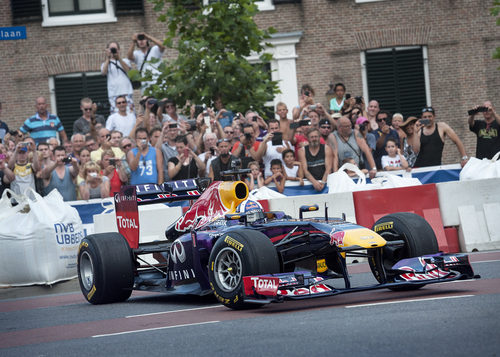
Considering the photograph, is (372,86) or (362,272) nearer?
(362,272)

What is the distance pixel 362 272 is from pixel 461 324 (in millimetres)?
5522

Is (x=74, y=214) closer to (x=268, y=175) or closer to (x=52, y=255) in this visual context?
(x=52, y=255)

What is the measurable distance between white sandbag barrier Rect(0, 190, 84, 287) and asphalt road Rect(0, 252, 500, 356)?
10.6ft

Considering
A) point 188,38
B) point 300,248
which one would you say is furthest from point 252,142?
point 300,248

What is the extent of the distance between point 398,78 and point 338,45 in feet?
6.36

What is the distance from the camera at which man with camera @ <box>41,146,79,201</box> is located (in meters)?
16.5

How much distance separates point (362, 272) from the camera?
1248 cm

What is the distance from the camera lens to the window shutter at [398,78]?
26.1 m

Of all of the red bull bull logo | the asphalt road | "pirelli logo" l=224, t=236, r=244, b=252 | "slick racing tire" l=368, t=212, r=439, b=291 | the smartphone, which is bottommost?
the asphalt road

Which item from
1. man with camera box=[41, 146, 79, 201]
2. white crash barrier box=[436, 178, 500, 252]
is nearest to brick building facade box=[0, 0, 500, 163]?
man with camera box=[41, 146, 79, 201]

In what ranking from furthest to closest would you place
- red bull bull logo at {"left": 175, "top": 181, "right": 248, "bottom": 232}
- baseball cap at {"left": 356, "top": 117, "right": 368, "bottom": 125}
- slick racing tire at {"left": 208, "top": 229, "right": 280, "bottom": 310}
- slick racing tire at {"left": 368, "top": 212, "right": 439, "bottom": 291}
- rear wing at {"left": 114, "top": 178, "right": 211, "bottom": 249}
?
baseball cap at {"left": 356, "top": 117, "right": 368, "bottom": 125} < rear wing at {"left": 114, "top": 178, "right": 211, "bottom": 249} < red bull bull logo at {"left": 175, "top": 181, "right": 248, "bottom": 232} < slick racing tire at {"left": 368, "top": 212, "right": 439, "bottom": 291} < slick racing tire at {"left": 208, "top": 229, "right": 280, "bottom": 310}

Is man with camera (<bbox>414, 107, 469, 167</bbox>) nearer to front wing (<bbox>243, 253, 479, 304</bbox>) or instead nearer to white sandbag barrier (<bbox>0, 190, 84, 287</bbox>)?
white sandbag barrier (<bbox>0, 190, 84, 287</bbox>)

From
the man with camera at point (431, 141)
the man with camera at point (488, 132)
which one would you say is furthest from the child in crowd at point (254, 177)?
the man with camera at point (488, 132)

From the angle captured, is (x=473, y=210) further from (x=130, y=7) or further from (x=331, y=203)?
(x=130, y=7)
